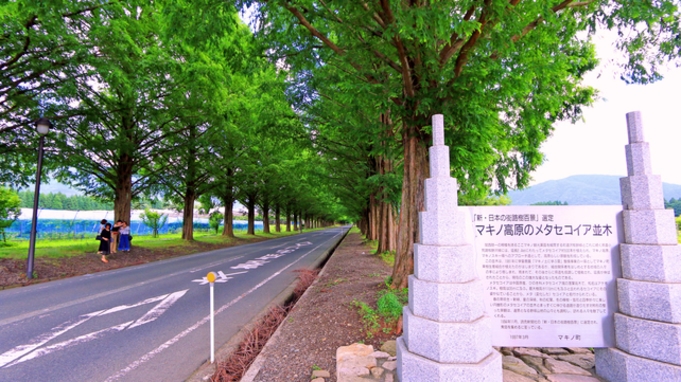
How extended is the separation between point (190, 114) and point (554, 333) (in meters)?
15.0

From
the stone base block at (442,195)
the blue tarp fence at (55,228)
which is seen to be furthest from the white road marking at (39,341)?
the blue tarp fence at (55,228)

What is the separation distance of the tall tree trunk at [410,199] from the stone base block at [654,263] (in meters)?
3.04

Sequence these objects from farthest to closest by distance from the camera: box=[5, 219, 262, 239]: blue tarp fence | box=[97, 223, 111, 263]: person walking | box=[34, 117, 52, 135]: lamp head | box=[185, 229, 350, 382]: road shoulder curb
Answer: box=[5, 219, 262, 239]: blue tarp fence → box=[97, 223, 111, 263]: person walking → box=[34, 117, 52, 135]: lamp head → box=[185, 229, 350, 382]: road shoulder curb

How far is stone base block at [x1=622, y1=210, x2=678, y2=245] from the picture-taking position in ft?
9.88

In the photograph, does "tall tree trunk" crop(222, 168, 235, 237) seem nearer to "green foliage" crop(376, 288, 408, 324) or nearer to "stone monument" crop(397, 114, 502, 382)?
"green foliage" crop(376, 288, 408, 324)

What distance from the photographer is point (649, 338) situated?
291 cm

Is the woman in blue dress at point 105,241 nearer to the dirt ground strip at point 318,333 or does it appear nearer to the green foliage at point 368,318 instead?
the dirt ground strip at point 318,333

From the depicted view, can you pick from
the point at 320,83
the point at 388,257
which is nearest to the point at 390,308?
the point at 320,83

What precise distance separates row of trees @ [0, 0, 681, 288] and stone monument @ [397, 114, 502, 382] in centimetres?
205

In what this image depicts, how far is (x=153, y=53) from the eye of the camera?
10.6 m

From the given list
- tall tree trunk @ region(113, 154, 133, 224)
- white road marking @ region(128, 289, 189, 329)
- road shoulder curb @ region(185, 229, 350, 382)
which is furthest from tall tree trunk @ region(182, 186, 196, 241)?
road shoulder curb @ region(185, 229, 350, 382)

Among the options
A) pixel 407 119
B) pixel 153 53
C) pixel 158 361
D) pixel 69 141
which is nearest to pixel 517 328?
pixel 407 119

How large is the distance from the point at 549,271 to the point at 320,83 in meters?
6.73

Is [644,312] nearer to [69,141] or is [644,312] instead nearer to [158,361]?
[158,361]
